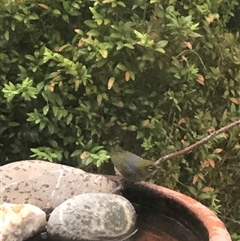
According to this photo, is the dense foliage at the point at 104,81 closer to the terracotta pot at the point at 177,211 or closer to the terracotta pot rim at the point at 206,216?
the terracotta pot at the point at 177,211

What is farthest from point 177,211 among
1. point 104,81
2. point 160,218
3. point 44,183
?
point 104,81

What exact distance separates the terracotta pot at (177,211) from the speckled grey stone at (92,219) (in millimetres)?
99

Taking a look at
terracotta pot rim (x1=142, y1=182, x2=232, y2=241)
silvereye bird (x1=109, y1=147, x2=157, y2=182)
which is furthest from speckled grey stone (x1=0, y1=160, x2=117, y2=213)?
terracotta pot rim (x1=142, y1=182, x2=232, y2=241)

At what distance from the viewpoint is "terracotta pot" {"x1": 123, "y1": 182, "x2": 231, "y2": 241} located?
171 centimetres

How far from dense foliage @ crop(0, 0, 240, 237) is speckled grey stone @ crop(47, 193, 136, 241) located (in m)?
0.26

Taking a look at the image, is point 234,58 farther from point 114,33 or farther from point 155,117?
point 114,33

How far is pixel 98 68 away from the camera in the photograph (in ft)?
7.05

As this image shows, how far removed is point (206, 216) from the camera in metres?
1.77

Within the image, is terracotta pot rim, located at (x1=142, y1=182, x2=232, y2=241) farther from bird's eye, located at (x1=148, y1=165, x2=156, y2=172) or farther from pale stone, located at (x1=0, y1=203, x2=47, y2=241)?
pale stone, located at (x1=0, y1=203, x2=47, y2=241)

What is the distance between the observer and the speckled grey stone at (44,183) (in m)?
1.91

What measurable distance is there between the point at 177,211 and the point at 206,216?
0.55ft

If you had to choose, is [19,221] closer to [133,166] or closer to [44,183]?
[44,183]

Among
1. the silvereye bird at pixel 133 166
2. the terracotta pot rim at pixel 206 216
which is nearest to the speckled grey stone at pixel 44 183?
the silvereye bird at pixel 133 166

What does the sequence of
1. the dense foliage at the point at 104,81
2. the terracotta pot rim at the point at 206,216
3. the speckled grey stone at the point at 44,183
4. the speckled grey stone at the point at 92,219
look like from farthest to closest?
1. the dense foliage at the point at 104,81
2. the speckled grey stone at the point at 44,183
3. the speckled grey stone at the point at 92,219
4. the terracotta pot rim at the point at 206,216
